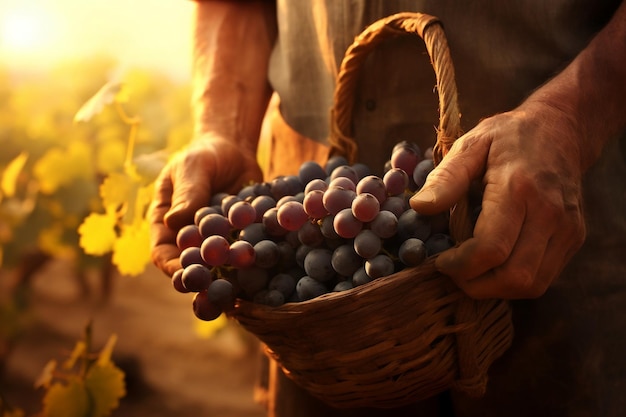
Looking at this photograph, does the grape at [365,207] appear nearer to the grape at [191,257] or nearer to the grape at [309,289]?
the grape at [309,289]

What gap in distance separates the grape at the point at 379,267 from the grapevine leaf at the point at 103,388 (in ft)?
2.50

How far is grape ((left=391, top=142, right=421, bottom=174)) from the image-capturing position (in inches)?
38.0

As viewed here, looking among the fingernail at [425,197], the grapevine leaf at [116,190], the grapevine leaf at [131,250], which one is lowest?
the grapevine leaf at [131,250]

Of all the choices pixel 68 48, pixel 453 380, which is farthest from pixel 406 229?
pixel 68 48

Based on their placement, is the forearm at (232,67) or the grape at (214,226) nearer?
the grape at (214,226)

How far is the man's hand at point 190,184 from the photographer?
1090mm

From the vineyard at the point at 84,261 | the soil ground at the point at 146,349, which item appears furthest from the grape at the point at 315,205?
the soil ground at the point at 146,349

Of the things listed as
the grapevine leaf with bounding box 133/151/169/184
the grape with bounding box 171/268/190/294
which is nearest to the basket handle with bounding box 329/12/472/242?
the grape with bounding box 171/268/190/294

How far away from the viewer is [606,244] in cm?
102

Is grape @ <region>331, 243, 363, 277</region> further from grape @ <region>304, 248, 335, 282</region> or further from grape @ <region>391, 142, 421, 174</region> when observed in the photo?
grape @ <region>391, 142, 421, 174</region>

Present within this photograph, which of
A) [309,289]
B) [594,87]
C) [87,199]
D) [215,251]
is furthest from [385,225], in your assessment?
[87,199]

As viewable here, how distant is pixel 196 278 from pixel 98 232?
0.55 metres

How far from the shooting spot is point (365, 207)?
85 centimetres

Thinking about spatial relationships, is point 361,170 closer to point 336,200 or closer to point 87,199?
point 336,200
